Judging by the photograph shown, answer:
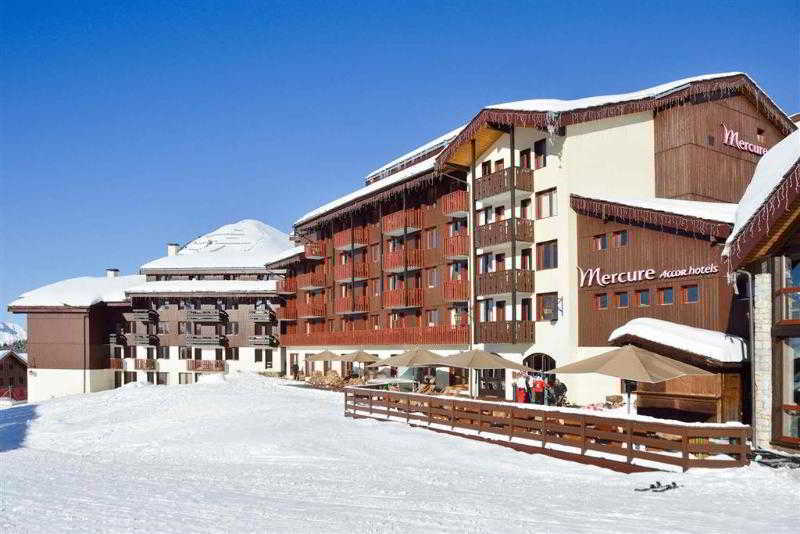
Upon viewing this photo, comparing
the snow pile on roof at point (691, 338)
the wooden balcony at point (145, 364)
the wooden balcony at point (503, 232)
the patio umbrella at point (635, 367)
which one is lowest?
the wooden balcony at point (145, 364)

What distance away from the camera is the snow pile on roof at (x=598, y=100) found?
93.8ft

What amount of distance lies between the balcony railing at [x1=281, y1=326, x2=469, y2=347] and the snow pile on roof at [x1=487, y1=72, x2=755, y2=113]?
448 inches

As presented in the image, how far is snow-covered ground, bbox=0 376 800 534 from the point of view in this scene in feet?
34.7

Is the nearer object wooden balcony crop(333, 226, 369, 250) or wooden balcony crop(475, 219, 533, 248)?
wooden balcony crop(475, 219, 533, 248)

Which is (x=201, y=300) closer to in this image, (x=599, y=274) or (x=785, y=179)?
(x=599, y=274)

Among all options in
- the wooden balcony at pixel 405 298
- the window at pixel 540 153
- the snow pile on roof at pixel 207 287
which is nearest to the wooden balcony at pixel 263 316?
the snow pile on roof at pixel 207 287

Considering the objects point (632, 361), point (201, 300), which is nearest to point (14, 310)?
point (201, 300)

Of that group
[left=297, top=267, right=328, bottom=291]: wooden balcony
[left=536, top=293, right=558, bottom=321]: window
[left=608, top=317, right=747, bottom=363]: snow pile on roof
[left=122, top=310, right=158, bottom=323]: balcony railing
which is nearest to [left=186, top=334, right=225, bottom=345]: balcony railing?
[left=122, top=310, right=158, bottom=323]: balcony railing

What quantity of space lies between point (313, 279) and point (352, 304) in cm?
724

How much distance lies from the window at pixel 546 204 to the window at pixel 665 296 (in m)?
6.56

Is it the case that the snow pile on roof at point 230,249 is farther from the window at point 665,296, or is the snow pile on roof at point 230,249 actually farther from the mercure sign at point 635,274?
the window at point 665,296

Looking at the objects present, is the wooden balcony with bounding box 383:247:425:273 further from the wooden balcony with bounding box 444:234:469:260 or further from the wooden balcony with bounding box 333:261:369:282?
the wooden balcony with bounding box 444:234:469:260

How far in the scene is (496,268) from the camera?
114ft

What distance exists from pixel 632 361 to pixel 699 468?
11.6ft
